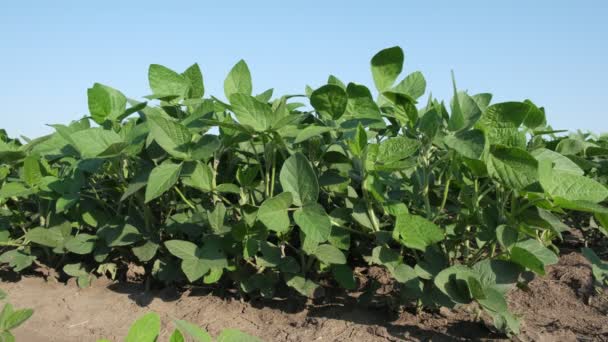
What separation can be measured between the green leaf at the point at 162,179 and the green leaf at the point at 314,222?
39cm

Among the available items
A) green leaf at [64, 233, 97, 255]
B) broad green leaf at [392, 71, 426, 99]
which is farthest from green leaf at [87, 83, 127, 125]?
broad green leaf at [392, 71, 426, 99]

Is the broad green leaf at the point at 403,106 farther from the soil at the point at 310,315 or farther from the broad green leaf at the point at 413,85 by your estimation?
the soil at the point at 310,315

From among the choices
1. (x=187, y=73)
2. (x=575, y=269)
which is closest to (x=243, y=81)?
(x=187, y=73)

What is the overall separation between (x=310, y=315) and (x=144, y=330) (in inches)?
45.0

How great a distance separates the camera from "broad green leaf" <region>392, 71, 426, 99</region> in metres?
1.85

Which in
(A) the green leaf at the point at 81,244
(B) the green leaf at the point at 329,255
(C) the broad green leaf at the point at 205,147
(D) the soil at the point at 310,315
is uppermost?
(C) the broad green leaf at the point at 205,147

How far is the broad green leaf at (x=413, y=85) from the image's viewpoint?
1.85 m

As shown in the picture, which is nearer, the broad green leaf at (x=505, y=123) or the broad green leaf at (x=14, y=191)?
the broad green leaf at (x=505, y=123)

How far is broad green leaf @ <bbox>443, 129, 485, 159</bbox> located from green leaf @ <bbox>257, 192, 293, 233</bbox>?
0.48m

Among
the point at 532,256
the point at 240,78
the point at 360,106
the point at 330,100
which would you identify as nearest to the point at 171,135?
the point at 240,78

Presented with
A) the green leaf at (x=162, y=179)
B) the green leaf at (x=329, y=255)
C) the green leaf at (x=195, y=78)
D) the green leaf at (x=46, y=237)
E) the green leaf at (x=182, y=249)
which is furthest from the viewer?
the green leaf at (x=46, y=237)

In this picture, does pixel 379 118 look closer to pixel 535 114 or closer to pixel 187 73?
pixel 535 114

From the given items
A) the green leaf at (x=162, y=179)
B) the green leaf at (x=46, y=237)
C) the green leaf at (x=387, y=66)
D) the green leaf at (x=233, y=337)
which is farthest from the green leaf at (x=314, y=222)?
the green leaf at (x=46, y=237)

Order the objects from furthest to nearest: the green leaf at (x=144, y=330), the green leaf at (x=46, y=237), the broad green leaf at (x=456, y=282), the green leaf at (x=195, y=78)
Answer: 1. the green leaf at (x=46, y=237)
2. the green leaf at (x=195, y=78)
3. the broad green leaf at (x=456, y=282)
4. the green leaf at (x=144, y=330)
